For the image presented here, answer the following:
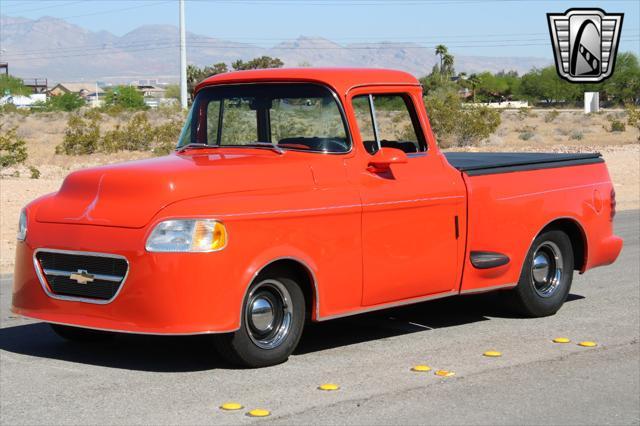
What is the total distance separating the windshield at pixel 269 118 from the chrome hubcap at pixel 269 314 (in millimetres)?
1158

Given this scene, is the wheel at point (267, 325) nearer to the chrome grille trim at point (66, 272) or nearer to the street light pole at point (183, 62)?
the chrome grille trim at point (66, 272)

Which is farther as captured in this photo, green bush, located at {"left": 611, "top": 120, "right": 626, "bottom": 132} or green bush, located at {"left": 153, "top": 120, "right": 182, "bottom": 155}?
green bush, located at {"left": 611, "top": 120, "right": 626, "bottom": 132}

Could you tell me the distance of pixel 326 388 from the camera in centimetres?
691


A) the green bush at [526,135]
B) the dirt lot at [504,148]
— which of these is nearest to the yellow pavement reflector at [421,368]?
the dirt lot at [504,148]

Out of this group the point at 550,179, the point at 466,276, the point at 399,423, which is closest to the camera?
the point at 399,423

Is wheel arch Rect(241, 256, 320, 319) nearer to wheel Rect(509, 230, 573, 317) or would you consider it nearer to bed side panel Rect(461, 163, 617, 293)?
bed side panel Rect(461, 163, 617, 293)

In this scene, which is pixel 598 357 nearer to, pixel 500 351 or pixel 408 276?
pixel 500 351

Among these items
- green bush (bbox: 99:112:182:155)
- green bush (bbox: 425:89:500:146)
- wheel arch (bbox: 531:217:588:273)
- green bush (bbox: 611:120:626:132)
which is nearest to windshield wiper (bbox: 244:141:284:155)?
wheel arch (bbox: 531:217:588:273)

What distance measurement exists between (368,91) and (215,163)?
56.4 inches

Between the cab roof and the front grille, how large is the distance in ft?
6.76

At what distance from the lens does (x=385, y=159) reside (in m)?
8.05

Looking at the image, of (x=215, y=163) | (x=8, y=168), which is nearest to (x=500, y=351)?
(x=215, y=163)

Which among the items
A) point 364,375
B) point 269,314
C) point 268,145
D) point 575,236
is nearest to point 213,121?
point 268,145

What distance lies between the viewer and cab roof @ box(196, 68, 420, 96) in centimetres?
824
